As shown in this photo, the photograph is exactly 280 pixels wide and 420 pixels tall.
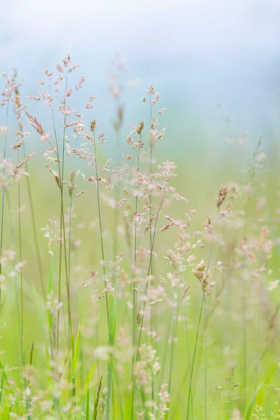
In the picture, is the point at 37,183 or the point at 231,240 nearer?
the point at 231,240

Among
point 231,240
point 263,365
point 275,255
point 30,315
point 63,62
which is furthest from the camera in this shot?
point 275,255

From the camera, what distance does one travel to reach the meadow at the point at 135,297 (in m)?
1.22

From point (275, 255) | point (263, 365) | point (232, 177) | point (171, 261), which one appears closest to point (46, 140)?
point (171, 261)

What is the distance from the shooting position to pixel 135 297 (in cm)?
136

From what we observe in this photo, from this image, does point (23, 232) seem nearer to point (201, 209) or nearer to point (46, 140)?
point (201, 209)

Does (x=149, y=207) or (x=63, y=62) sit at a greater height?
(x=63, y=62)

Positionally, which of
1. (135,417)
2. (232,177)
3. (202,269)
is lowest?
(135,417)

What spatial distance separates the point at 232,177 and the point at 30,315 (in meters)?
2.02

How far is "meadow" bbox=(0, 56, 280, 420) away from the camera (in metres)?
1.22

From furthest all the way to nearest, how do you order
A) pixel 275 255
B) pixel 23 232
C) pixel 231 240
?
pixel 23 232, pixel 275 255, pixel 231 240

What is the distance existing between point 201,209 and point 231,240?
1712mm

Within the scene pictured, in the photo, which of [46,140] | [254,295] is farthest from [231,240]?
[46,140]

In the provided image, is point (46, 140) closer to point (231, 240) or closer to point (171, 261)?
point (171, 261)

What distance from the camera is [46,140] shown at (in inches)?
52.3
